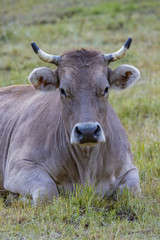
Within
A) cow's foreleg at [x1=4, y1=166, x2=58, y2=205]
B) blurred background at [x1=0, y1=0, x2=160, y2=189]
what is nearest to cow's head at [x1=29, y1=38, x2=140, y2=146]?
cow's foreleg at [x1=4, y1=166, x2=58, y2=205]

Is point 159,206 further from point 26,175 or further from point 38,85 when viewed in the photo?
point 38,85

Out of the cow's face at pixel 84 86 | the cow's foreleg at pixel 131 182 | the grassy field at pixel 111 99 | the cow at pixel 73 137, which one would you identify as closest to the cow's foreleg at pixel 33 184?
the cow at pixel 73 137

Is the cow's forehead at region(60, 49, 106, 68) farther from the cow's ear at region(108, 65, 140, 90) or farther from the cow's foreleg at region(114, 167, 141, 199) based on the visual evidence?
the cow's foreleg at region(114, 167, 141, 199)

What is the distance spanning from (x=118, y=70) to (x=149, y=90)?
436cm

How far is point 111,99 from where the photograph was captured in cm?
952

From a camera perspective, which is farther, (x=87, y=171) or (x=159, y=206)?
(x=87, y=171)

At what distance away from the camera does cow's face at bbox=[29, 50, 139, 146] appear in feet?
16.0

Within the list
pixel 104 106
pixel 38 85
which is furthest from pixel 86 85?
pixel 38 85

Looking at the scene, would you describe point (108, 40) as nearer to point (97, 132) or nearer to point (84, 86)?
point (84, 86)

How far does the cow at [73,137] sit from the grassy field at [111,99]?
25 cm

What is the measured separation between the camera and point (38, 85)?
5.73 m

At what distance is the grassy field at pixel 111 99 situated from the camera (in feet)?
14.8

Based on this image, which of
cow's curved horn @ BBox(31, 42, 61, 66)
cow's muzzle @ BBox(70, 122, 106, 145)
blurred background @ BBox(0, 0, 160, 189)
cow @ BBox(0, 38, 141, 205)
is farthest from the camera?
blurred background @ BBox(0, 0, 160, 189)

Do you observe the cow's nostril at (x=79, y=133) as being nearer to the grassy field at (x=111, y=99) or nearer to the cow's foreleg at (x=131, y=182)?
the grassy field at (x=111, y=99)
